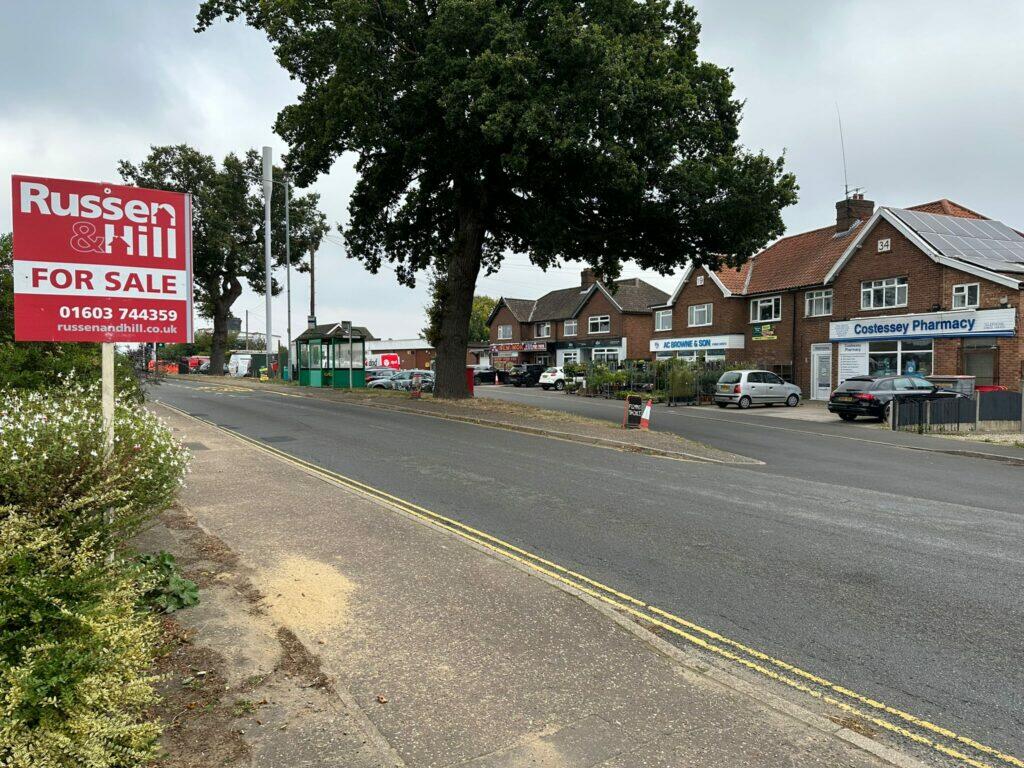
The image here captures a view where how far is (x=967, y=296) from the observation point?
27.0m

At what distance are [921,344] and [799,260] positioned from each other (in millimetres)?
10203

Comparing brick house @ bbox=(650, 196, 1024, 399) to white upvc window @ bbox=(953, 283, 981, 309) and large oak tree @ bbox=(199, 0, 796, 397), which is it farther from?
→ large oak tree @ bbox=(199, 0, 796, 397)

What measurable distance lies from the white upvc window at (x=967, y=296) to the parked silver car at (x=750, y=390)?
7.42 metres

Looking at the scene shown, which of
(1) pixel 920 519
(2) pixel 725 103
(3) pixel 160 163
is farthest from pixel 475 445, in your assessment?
(3) pixel 160 163

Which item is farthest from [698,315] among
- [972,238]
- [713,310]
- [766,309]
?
[972,238]

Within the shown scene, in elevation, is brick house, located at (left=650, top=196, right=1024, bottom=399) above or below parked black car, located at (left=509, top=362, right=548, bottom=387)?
above

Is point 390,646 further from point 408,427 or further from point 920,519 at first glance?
point 408,427

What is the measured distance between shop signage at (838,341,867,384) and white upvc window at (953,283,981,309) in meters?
4.49

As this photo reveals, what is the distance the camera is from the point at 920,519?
7930mm

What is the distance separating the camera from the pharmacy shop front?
26.1 metres

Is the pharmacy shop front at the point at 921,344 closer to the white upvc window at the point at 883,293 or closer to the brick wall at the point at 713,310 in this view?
A: the white upvc window at the point at 883,293

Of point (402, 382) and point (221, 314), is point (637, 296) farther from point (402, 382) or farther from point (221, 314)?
point (221, 314)

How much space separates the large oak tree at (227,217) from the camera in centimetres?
4894

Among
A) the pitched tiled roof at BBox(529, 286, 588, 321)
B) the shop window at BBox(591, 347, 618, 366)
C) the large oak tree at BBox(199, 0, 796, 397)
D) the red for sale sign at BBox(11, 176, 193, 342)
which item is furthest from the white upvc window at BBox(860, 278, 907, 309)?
the red for sale sign at BBox(11, 176, 193, 342)
